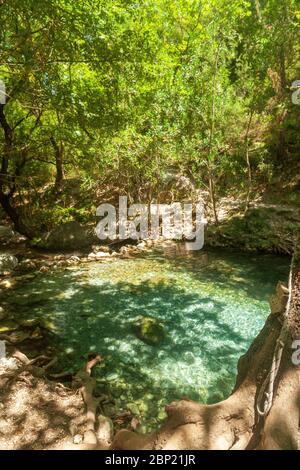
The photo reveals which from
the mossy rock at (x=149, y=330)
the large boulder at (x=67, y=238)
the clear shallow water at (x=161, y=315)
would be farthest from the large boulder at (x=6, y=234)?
the mossy rock at (x=149, y=330)

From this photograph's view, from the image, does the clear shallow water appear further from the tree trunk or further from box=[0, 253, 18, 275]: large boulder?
A: the tree trunk

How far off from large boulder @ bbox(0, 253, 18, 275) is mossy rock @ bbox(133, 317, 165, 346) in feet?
16.7

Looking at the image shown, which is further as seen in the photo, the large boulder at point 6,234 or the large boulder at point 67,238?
the large boulder at point 6,234

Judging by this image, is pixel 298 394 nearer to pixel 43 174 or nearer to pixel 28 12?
pixel 28 12

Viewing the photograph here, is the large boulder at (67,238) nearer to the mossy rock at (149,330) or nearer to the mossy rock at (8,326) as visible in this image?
the mossy rock at (8,326)

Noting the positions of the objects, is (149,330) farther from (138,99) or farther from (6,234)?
(6,234)

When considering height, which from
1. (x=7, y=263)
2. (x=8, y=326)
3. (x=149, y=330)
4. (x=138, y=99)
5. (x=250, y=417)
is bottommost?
(x=149, y=330)

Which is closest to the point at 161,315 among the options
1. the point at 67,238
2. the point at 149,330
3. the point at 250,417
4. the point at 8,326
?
the point at 149,330

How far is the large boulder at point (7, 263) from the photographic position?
981 centimetres

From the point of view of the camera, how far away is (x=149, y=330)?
652cm

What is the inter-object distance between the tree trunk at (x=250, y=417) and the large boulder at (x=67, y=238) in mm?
9610

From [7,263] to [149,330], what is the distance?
579 centimetres

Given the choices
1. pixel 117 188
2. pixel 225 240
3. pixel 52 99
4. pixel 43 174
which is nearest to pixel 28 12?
pixel 52 99
